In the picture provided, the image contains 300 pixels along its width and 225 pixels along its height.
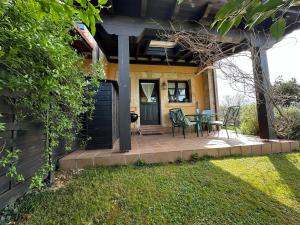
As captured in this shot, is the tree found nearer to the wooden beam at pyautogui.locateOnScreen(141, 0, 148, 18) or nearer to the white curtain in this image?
the wooden beam at pyautogui.locateOnScreen(141, 0, 148, 18)

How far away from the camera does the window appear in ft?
23.5

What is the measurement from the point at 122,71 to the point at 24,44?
6.50ft

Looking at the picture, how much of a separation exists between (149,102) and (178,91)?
134 centimetres

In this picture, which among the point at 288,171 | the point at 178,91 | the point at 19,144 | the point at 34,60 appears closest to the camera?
the point at 34,60

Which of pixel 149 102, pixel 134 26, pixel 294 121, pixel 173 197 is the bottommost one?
pixel 173 197

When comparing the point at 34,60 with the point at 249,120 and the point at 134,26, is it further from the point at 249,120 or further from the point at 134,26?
the point at 249,120

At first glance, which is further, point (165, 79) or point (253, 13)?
point (165, 79)

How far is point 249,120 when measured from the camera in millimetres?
5574

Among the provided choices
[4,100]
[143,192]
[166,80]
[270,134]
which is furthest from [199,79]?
[4,100]

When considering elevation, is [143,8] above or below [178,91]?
above

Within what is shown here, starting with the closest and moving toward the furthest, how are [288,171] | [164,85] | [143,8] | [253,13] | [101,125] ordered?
[253,13] → [288,171] → [143,8] → [101,125] → [164,85]

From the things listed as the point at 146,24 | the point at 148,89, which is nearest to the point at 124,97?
the point at 146,24

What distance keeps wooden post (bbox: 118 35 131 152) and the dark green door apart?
362 centimetres

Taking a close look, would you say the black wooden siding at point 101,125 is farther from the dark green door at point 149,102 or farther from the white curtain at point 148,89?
the white curtain at point 148,89
